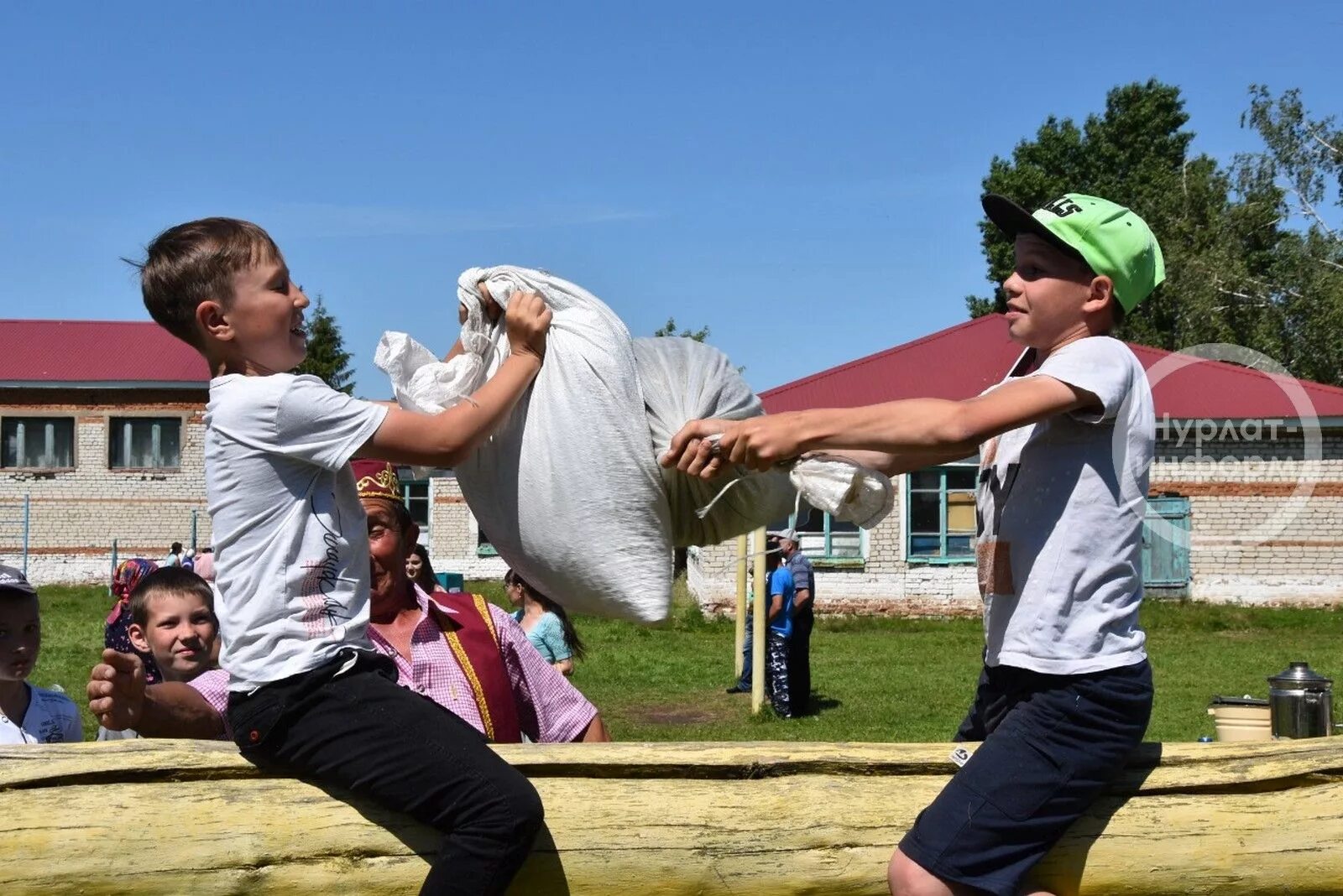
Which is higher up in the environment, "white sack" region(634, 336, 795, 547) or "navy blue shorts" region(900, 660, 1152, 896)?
"white sack" region(634, 336, 795, 547)

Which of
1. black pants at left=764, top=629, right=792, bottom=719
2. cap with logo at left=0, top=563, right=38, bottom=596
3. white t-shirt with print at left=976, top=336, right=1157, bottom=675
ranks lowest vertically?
black pants at left=764, top=629, right=792, bottom=719

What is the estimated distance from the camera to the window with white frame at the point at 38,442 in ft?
105

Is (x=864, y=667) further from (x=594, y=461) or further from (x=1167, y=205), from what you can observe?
(x=1167, y=205)

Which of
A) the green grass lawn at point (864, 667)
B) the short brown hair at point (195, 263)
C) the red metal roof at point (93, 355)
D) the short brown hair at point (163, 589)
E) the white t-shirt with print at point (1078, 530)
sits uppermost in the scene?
the red metal roof at point (93, 355)

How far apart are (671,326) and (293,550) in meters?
38.2

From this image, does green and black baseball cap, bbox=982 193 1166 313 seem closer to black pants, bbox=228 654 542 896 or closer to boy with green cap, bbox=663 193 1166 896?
boy with green cap, bbox=663 193 1166 896

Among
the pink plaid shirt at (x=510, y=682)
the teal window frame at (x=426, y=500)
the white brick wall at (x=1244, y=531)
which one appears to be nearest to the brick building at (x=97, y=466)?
the teal window frame at (x=426, y=500)

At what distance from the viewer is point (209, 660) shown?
15.7ft

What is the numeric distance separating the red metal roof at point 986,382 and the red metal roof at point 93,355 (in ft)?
47.8

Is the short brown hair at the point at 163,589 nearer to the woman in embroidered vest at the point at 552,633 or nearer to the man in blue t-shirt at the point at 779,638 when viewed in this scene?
the woman in embroidered vest at the point at 552,633

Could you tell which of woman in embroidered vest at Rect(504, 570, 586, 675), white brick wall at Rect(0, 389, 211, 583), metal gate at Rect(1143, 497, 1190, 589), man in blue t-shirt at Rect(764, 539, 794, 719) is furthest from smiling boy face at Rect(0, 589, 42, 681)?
white brick wall at Rect(0, 389, 211, 583)

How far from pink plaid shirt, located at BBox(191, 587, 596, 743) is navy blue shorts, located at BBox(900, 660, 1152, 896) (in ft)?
3.50

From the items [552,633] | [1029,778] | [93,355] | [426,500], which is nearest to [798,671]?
[552,633]

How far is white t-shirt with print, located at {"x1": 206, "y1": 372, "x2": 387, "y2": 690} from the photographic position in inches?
104
